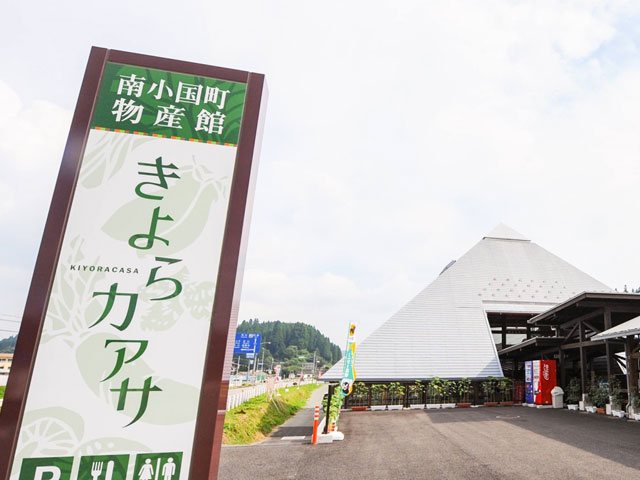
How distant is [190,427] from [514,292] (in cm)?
2431

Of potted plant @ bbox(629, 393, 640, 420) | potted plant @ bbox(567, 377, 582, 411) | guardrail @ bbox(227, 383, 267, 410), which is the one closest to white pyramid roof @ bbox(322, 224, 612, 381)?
potted plant @ bbox(567, 377, 582, 411)

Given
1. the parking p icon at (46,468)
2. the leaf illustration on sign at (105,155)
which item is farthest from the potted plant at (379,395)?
the leaf illustration on sign at (105,155)

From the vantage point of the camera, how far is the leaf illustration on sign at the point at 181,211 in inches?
120

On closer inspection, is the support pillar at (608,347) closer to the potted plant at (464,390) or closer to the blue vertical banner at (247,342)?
the potted plant at (464,390)

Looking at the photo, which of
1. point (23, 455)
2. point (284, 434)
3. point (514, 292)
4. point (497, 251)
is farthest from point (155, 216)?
point (497, 251)

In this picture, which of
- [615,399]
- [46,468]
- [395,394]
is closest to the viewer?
[46,468]

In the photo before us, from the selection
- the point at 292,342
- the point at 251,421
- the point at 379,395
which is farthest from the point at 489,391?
the point at 292,342

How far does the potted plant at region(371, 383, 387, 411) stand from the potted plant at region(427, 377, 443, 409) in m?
2.11

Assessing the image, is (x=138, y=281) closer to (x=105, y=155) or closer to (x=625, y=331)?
(x=105, y=155)

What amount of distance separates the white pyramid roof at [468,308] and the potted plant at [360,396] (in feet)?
1.45

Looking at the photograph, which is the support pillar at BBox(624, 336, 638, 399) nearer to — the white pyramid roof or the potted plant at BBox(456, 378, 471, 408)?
the white pyramid roof

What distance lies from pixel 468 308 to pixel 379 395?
8158 millimetres

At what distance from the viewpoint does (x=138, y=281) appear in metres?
2.95

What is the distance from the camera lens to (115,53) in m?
3.44
